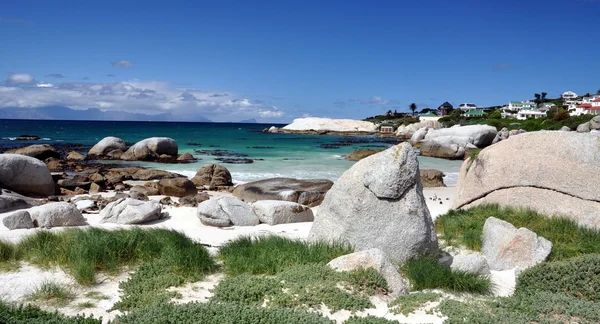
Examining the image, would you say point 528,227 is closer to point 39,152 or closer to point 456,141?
point 39,152

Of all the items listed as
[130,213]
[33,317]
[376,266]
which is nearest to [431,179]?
[130,213]

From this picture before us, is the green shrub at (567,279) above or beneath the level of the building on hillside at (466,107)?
beneath

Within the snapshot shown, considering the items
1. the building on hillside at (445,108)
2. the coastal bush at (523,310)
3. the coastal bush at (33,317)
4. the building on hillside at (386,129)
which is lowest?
the coastal bush at (33,317)

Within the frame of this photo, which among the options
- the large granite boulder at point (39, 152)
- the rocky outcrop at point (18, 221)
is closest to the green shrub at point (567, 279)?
the rocky outcrop at point (18, 221)

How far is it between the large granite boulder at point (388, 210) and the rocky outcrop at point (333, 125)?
9407 centimetres

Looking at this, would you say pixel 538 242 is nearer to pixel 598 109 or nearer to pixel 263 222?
pixel 263 222

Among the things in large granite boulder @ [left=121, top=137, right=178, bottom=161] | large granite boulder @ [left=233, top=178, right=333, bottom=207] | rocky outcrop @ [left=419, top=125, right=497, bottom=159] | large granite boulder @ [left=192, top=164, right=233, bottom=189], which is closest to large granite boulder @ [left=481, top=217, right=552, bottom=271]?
large granite boulder @ [left=233, top=178, right=333, bottom=207]

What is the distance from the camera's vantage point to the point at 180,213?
14484 millimetres

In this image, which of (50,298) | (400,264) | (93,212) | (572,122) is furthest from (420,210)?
(572,122)

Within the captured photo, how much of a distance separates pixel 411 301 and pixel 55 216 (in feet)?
33.2

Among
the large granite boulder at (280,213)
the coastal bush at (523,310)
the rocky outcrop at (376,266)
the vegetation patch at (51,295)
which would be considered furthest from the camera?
the large granite boulder at (280,213)

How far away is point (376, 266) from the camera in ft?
22.1

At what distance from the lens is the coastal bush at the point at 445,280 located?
688 centimetres

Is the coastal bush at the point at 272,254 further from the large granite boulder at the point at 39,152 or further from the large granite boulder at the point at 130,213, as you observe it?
the large granite boulder at the point at 39,152
